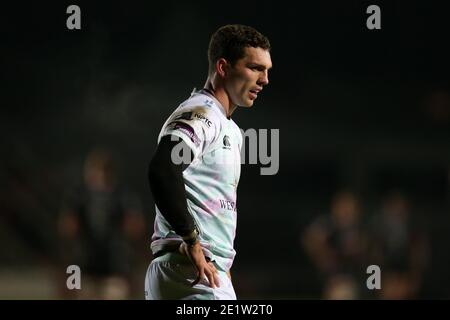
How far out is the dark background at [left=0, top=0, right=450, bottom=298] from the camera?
11.5 metres

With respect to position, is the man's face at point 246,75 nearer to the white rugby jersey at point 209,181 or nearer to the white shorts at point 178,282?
the white rugby jersey at point 209,181

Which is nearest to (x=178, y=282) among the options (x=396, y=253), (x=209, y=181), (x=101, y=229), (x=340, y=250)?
(x=209, y=181)

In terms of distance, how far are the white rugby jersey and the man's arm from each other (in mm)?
181

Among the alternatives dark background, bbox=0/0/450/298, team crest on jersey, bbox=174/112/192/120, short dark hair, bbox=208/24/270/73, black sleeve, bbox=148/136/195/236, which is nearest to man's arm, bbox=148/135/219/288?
black sleeve, bbox=148/136/195/236

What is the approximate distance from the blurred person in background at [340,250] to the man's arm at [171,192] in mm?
6370

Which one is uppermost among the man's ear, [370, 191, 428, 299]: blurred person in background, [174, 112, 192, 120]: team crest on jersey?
the man's ear

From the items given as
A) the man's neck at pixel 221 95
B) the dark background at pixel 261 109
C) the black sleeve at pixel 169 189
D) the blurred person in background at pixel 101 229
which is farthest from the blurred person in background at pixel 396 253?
the black sleeve at pixel 169 189

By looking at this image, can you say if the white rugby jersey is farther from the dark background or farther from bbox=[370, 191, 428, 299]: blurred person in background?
the dark background

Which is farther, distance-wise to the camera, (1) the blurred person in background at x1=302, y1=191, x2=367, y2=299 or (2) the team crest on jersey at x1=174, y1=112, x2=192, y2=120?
(1) the blurred person in background at x1=302, y1=191, x2=367, y2=299

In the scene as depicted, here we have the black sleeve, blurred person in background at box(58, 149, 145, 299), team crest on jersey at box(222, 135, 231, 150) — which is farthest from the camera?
blurred person in background at box(58, 149, 145, 299)

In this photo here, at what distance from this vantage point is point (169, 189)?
12.2 ft

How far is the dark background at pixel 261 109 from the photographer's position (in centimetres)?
1149

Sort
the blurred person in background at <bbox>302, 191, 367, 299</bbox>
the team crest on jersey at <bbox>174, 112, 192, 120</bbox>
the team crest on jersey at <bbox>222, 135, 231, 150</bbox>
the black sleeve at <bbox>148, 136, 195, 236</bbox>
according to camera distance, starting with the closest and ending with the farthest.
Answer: the black sleeve at <bbox>148, 136, 195, 236</bbox>, the team crest on jersey at <bbox>174, 112, 192, 120</bbox>, the team crest on jersey at <bbox>222, 135, 231, 150</bbox>, the blurred person in background at <bbox>302, 191, 367, 299</bbox>
